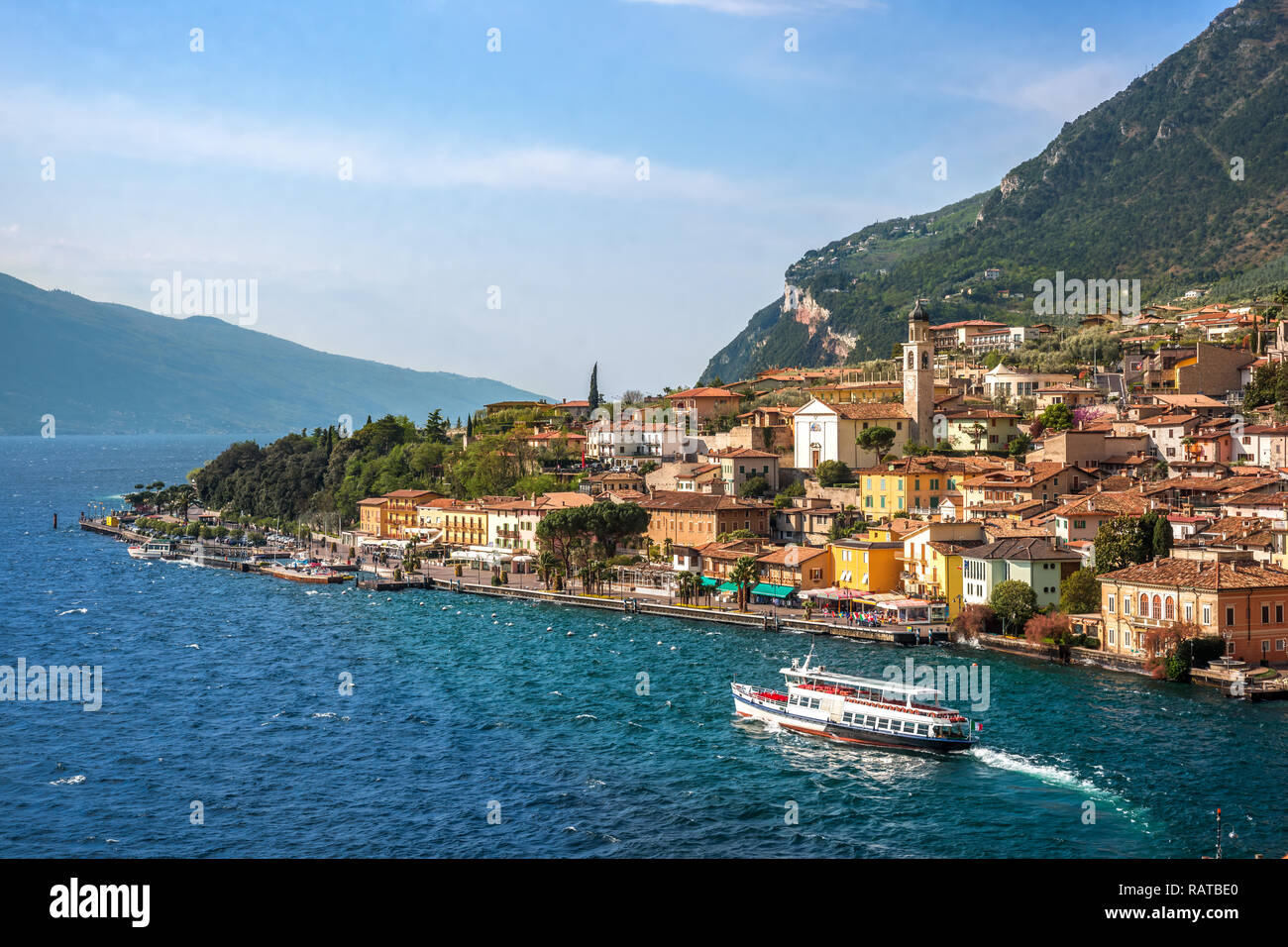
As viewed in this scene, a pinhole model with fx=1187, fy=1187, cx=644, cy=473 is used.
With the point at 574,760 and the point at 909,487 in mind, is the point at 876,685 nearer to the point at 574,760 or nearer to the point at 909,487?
the point at 574,760

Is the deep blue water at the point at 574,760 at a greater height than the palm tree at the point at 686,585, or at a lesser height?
lesser

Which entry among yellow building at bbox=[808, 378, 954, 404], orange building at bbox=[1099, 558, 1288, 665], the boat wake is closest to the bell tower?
yellow building at bbox=[808, 378, 954, 404]

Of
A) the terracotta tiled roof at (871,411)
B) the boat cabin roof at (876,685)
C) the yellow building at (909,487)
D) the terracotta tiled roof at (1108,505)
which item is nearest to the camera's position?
the boat cabin roof at (876,685)

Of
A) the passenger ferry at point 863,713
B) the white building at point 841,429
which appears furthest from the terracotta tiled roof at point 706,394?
the passenger ferry at point 863,713

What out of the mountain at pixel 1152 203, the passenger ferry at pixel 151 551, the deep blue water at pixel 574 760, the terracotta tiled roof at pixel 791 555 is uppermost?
the mountain at pixel 1152 203

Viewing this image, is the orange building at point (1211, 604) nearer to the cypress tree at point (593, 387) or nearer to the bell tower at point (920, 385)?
the bell tower at point (920, 385)

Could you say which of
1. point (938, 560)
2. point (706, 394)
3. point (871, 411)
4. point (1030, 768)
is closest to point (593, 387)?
point (706, 394)

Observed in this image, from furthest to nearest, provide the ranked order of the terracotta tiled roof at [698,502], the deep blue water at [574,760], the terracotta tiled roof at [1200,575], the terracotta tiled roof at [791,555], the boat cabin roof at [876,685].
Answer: the terracotta tiled roof at [698,502]
the terracotta tiled roof at [791,555]
the terracotta tiled roof at [1200,575]
the boat cabin roof at [876,685]
the deep blue water at [574,760]

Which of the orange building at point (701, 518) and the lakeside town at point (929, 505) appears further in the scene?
the orange building at point (701, 518)
